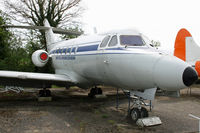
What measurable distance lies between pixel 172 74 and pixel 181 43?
12.2 m

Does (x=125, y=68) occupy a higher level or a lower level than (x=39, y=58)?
lower

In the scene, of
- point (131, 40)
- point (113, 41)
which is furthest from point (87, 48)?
point (131, 40)

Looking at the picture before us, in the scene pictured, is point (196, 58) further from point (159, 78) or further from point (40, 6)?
point (40, 6)

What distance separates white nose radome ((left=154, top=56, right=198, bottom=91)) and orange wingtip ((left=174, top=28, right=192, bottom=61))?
11650 millimetres

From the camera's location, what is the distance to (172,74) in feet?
14.5

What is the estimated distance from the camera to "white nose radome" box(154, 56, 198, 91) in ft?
14.1

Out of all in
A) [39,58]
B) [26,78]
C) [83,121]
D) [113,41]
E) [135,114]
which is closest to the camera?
[135,114]

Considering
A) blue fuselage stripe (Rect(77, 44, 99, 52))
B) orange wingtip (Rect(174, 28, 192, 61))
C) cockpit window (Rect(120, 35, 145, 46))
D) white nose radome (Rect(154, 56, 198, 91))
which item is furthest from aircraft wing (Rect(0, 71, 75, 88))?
orange wingtip (Rect(174, 28, 192, 61))

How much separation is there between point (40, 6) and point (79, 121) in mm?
20875

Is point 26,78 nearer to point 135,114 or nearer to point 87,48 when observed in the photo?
point 87,48

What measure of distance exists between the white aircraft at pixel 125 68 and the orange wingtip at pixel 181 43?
392 inches

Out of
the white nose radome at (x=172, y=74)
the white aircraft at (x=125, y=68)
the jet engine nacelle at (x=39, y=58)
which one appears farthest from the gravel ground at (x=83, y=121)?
the jet engine nacelle at (x=39, y=58)

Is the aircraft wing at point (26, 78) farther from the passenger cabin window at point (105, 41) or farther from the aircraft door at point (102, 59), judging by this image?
the passenger cabin window at point (105, 41)

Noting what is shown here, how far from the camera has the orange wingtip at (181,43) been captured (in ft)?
49.9
